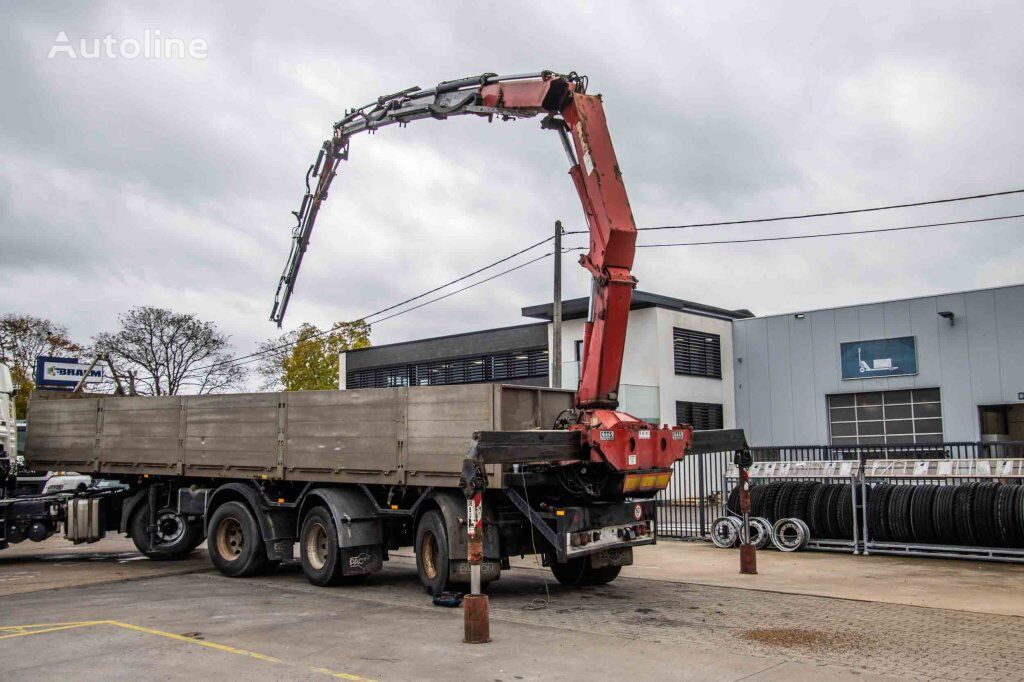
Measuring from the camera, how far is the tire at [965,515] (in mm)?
14547

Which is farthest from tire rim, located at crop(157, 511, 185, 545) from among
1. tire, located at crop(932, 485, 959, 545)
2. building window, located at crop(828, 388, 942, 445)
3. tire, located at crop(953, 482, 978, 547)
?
building window, located at crop(828, 388, 942, 445)

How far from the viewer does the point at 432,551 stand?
461 inches

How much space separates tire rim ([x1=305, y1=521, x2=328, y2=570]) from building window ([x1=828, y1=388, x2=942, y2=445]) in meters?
21.5

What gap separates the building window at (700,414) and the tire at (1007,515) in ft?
59.5

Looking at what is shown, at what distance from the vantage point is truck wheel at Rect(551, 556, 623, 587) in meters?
12.7

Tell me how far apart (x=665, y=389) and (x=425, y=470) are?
2160cm

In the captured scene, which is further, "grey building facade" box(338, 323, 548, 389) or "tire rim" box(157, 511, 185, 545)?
"grey building facade" box(338, 323, 548, 389)

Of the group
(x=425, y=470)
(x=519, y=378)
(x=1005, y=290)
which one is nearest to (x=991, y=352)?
(x=1005, y=290)

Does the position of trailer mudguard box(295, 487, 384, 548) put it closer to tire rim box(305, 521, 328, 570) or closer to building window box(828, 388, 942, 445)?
tire rim box(305, 521, 328, 570)

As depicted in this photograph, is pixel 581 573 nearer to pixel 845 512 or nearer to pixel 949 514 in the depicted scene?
pixel 845 512

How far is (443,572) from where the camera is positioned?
11.3 m

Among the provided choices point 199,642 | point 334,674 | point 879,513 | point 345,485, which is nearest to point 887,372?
point 879,513

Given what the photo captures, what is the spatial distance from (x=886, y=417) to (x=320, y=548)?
23859mm

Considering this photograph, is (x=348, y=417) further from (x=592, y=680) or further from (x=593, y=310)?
(x=592, y=680)
